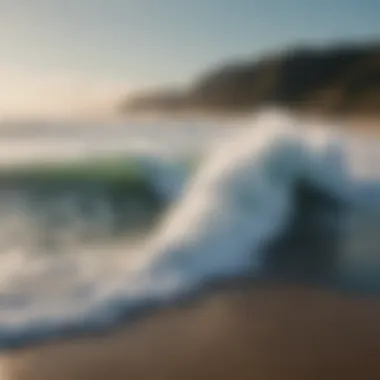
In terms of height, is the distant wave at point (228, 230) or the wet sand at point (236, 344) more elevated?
the distant wave at point (228, 230)

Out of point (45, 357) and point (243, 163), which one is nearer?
point (45, 357)

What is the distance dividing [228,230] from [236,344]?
Result: 21cm

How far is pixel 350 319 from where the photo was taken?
919 mm

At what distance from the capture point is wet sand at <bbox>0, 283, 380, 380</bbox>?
84 centimetres

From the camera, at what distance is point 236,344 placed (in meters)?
0.88

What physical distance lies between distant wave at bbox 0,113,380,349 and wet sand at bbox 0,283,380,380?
0.12 ft

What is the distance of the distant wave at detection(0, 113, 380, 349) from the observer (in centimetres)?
91

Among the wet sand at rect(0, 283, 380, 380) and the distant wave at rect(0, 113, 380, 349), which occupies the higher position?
the distant wave at rect(0, 113, 380, 349)

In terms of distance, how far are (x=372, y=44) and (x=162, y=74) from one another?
1.20 ft

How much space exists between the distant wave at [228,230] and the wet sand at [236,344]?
0.04 meters

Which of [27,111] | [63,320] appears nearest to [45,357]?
[63,320]

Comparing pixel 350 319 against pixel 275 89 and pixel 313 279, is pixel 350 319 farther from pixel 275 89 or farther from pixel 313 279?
pixel 275 89

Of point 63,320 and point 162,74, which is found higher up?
point 162,74

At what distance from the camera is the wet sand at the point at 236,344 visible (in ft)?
2.75
